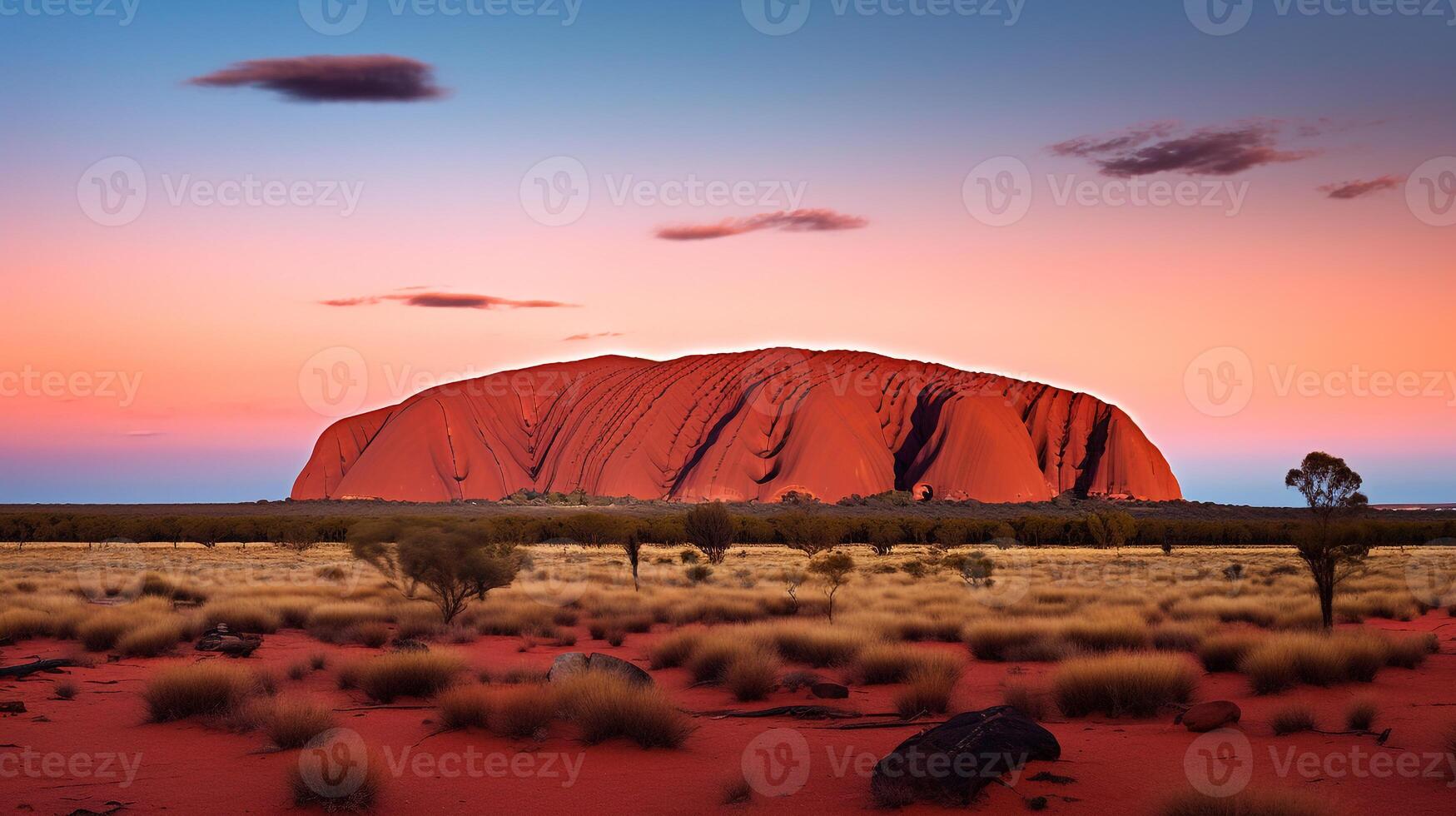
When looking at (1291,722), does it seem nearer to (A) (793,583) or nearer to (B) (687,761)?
(B) (687,761)

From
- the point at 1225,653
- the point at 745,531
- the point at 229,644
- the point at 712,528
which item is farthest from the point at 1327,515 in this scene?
the point at 745,531

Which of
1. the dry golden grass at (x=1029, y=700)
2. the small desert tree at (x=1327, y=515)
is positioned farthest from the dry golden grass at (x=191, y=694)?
the small desert tree at (x=1327, y=515)

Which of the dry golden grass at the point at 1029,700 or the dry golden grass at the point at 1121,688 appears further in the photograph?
the dry golden grass at the point at 1121,688

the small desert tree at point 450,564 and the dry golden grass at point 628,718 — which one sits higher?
the small desert tree at point 450,564

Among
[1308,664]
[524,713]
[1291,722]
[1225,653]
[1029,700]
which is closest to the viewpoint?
[1291,722]

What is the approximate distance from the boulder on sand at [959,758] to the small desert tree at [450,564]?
12875 millimetres

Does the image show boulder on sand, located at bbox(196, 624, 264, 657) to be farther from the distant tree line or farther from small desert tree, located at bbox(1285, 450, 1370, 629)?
the distant tree line

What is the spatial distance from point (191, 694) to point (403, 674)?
2.37 metres

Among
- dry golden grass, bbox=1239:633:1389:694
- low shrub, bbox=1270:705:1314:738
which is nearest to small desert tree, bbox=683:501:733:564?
dry golden grass, bbox=1239:633:1389:694

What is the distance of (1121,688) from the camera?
36.1ft

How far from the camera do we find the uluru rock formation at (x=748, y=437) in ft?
350

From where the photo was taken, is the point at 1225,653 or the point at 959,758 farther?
the point at 1225,653

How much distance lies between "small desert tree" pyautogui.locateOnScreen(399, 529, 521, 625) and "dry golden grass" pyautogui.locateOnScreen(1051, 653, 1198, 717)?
12.0m

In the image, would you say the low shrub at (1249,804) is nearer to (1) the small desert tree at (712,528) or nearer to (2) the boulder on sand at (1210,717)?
(2) the boulder on sand at (1210,717)
